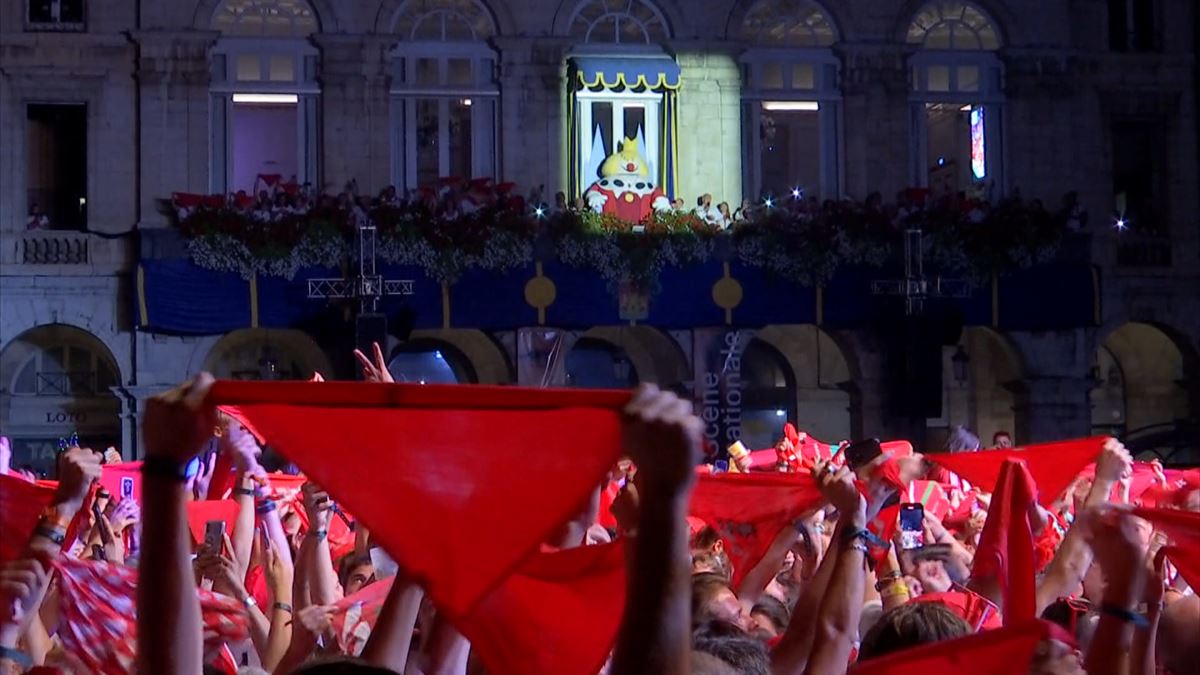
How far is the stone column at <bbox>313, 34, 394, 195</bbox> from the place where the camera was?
2459 cm

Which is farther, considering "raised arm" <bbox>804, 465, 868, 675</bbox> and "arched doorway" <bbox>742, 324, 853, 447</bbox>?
"arched doorway" <bbox>742, 324, 853, 447</bbox>

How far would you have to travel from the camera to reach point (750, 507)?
7410mm

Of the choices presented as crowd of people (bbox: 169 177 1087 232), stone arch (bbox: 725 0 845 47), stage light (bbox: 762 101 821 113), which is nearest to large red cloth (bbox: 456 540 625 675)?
crowd of people (bbox: 169 177 1087 232)

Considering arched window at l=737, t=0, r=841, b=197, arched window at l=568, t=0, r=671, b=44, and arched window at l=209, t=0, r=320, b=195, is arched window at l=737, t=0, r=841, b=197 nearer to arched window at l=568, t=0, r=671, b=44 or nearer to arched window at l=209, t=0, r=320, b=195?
arched window at l=568, t=0, r=671, b=44

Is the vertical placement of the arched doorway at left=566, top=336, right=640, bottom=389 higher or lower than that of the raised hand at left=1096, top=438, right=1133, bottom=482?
higher

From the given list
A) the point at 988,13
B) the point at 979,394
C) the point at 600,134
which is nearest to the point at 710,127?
the point at 600,134

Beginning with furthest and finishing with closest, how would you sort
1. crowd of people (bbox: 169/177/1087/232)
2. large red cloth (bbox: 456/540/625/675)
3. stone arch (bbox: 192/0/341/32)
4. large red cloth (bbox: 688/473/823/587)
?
stone arch (bbox: 192/0/341/32) → crowd of people (bbox: 169/177/1087/232) → large red cloth (bbox: 688/473/823/587) → large red cloth (bbox: 456/540/625/675)

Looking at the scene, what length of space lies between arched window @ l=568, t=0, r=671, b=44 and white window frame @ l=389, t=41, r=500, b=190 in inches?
57.0

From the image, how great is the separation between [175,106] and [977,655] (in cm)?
2197

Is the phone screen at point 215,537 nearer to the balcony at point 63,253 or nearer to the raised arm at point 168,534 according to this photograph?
the raised arm at point 168,534

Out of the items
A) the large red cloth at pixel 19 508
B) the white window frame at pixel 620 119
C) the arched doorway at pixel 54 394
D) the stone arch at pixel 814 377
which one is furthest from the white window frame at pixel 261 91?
the large red cloth at pixel 19 508

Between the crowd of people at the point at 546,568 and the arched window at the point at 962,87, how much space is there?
19709 millimetres

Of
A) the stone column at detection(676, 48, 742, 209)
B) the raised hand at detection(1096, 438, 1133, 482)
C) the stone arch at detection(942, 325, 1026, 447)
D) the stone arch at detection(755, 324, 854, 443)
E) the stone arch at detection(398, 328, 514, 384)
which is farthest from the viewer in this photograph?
the stone arch at detection(755, 324, 854, 443)

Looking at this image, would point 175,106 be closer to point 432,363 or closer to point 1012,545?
point 432,363
